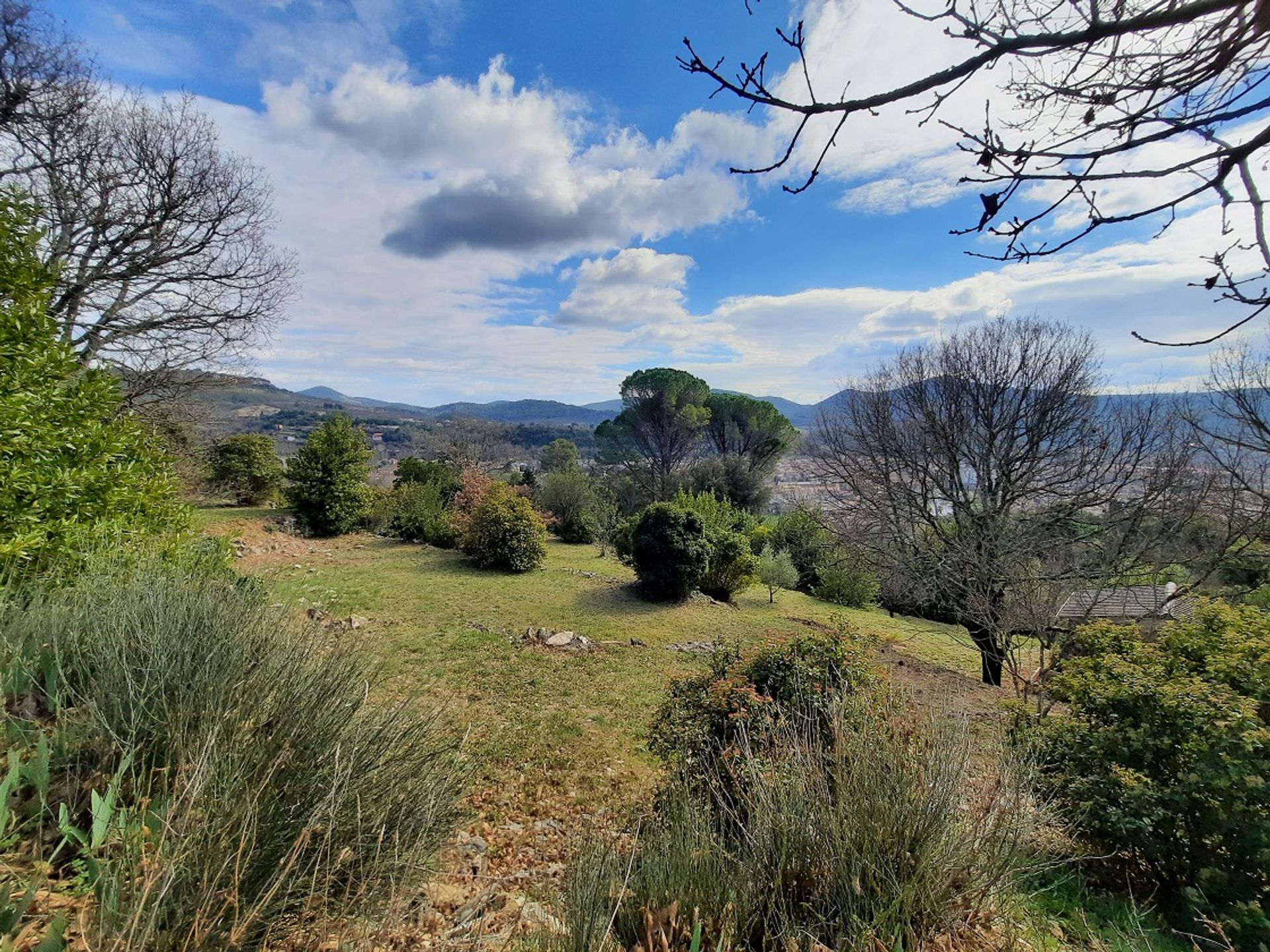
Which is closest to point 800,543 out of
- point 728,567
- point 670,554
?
point 728,567

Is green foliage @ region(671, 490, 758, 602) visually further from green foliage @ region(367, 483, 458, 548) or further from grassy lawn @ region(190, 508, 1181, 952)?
green foliage @ region(367, 483, 458, 548)

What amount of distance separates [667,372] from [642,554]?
18.1 metres

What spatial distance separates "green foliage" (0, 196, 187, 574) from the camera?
320cm

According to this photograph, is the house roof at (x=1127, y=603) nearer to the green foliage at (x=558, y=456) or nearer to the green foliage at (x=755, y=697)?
the green foliage at (x=755, y=697)

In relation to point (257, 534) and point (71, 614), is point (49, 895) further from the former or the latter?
point (257, 534)

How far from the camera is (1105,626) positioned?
3943 millimetres

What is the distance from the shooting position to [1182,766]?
8.61ft

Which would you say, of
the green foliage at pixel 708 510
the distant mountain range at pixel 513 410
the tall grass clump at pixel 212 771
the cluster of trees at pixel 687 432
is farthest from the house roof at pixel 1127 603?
the distant mountain range at pixel 513 410

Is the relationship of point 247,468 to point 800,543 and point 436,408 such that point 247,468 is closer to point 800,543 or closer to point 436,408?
point 800,543

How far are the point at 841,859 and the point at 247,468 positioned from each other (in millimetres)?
22629

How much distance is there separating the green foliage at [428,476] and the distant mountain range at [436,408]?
562 centimetres

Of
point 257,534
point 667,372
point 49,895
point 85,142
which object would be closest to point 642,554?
point 49,895

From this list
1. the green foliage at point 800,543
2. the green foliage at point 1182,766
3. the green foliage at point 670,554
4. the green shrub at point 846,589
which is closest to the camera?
the green foliage at point 1182,766

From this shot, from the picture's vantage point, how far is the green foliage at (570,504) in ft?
64.1
